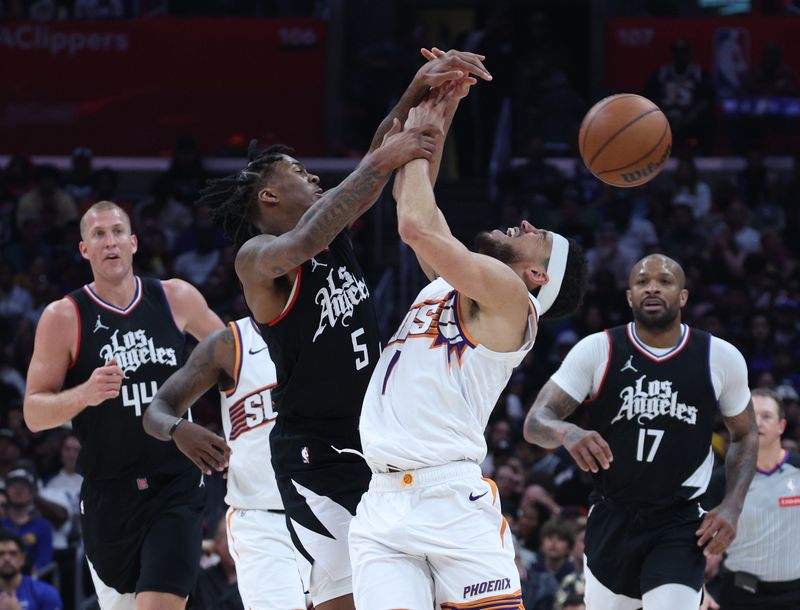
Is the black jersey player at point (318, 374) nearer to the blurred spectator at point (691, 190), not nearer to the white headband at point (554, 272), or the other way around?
the white headband at point (554, 272)

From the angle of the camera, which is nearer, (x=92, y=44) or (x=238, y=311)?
(x=238, y=311)

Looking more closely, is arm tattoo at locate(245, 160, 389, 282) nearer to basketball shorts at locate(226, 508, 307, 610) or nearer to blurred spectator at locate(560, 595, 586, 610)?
basketball shorts at locate(226, 508, 307, 610)

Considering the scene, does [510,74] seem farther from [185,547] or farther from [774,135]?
[185,547]

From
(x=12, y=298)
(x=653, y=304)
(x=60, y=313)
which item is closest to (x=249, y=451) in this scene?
(x=60, y=313)

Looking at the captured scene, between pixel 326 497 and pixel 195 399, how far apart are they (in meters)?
1.29

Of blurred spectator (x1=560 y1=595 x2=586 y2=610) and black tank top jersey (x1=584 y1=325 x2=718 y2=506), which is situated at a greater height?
black tank top jersey (x1=584 y1=325 x2=718 y2=506)

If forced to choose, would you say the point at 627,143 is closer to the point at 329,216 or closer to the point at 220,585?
the point at 329,216

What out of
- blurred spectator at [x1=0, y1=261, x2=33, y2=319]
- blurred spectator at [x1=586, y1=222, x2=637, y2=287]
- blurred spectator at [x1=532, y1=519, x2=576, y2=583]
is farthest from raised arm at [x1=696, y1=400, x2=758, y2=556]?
blurred spectator at [x1=0, y1=261, x2=33, y2=319]

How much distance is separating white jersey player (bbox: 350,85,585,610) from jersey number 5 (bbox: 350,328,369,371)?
0.23 meters

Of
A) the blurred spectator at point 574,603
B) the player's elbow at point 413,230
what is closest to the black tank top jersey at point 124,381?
the player's elbow at point 413,230

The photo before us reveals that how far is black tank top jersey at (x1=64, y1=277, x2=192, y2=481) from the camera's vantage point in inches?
A: 255

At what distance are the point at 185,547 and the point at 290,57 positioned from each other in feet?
36.1

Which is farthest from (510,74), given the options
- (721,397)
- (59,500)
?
(721,397)

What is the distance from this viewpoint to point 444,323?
4930mm
